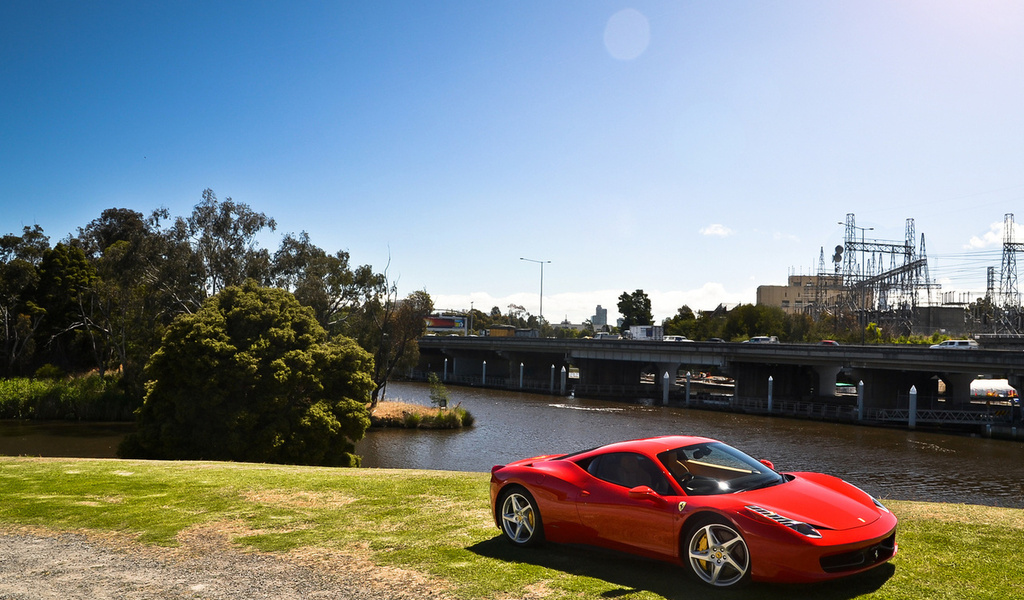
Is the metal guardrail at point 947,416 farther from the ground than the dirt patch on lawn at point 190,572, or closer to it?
closer to it

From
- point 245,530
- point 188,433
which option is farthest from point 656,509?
point 188,433

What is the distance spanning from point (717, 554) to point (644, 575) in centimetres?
88

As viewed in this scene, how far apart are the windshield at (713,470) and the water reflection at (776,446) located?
848 inches

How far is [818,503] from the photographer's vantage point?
7.01m

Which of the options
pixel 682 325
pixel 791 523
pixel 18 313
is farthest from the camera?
pixel 682 325

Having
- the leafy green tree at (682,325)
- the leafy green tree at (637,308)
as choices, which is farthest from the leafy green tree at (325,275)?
the leafy green tree at (637,308)

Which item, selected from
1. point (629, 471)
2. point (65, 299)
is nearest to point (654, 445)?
point (629, 471)

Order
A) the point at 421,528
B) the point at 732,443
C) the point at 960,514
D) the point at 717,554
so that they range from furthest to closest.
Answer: the point at 732,443 < the point at 960,514 < the point at 421,528 < the point at 717,554

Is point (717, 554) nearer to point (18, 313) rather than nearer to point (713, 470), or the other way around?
point (713, 470)

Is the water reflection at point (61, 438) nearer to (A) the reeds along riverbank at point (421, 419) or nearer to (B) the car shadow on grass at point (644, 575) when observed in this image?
(A) the reeds along riverbank at point (421, 419)

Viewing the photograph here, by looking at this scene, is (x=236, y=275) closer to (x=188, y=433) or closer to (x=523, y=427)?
(x=523, y=427)

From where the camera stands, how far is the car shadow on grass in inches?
261

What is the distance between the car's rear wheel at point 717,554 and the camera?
668cm

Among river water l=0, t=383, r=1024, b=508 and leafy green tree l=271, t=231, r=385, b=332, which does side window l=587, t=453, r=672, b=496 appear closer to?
river water l=0, t=383, r=1024, b=508
